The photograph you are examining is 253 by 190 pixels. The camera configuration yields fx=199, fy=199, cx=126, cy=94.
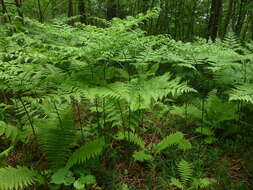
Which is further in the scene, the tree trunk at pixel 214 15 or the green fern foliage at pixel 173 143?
the tree trunk at pixel 214 15

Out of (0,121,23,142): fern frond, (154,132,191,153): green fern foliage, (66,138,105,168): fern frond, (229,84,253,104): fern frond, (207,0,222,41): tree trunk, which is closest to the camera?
(66,138,105,168): fern frond

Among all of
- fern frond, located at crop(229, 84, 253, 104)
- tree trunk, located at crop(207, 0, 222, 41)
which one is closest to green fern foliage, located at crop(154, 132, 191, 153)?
fern frond, located at crop(229, 84, 253, 104)

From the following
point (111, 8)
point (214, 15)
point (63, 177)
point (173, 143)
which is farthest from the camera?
point (111, 8)

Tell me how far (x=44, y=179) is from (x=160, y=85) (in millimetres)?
1556

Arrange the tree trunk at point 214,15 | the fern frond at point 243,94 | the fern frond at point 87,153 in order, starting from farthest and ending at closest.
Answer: the tree trunk at point 214,15, the fern frond at point 243,94, the fern frond at point 87,153

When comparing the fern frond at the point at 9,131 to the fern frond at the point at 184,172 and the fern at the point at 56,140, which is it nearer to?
the fern at the point at 56,140

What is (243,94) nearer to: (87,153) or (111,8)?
(87,153)

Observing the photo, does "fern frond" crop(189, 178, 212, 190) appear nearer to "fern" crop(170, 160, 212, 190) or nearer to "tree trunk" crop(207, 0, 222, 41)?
"fern" crop(170, 160, 212, 190)

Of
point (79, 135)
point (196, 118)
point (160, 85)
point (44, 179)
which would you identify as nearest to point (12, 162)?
point (44, 179)

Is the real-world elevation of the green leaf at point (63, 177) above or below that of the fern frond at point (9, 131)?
below

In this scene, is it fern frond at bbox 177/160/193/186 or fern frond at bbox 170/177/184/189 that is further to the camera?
fern frond at bbox 177/160/193/186

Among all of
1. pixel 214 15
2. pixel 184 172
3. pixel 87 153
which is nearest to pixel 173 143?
pixel 184 172

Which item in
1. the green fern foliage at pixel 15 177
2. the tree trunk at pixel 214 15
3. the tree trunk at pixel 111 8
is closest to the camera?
the green fern foliage at pixel 15 177

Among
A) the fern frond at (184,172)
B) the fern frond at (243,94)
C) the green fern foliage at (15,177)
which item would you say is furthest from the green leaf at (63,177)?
the fern frond at (243,94)
